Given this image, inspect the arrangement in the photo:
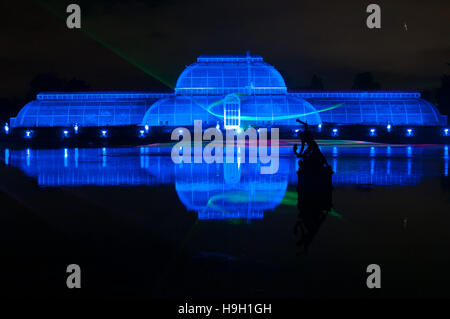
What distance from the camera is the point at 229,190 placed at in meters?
18.9

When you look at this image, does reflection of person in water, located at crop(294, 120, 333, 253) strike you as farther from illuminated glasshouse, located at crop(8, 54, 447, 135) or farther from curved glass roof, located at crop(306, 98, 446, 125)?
curved glass roof, located at crop(306, 98, 446, 125)

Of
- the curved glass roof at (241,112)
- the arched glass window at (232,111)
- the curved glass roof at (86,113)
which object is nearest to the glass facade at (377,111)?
the curved glass roof at (241,112)

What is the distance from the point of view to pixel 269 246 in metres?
11.1

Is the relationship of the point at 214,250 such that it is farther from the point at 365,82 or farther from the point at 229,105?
the point at 365,82

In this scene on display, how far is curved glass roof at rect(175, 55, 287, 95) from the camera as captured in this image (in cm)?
7100

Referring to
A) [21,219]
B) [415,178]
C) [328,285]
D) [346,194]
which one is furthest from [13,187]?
[415,178]

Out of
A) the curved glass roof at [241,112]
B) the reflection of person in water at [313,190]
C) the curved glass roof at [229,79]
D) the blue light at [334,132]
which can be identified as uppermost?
the curved glass roof at [229,79]

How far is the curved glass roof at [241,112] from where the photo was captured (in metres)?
66.7

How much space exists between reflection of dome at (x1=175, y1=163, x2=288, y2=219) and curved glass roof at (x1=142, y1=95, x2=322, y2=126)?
3978cm

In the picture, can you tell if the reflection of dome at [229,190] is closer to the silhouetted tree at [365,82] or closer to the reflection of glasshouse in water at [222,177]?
the reflection of glasshouse in water at [222,177]

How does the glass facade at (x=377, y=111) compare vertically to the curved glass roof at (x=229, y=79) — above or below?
below

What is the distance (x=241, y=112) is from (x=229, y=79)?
22.6 ft

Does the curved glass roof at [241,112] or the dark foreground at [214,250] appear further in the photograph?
the curved glass roof at [241,112]
